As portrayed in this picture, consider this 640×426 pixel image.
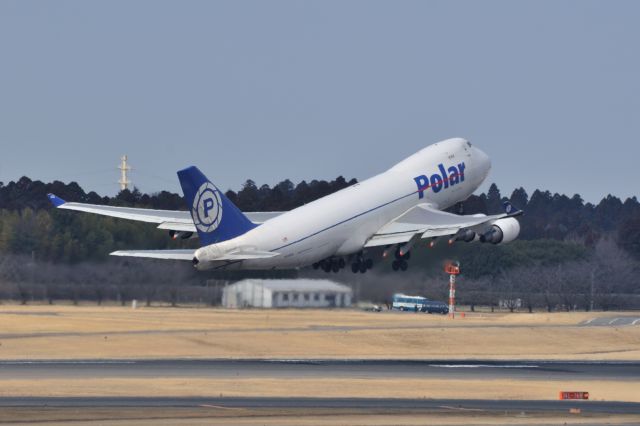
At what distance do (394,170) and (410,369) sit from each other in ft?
56.8

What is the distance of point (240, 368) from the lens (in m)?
75.6

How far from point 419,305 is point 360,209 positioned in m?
43.1

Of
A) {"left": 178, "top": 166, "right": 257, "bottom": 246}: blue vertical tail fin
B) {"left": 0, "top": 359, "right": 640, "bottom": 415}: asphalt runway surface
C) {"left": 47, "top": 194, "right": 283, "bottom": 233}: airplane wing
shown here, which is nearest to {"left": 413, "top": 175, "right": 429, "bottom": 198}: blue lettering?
{"left": 47, "top": 194, "right": 283, "bottom": 233}: airplane wing

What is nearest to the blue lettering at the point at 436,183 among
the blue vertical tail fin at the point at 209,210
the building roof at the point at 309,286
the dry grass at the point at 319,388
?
the building roof at the point at 309,286

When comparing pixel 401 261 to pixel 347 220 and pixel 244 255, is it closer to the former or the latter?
pixel 347 220

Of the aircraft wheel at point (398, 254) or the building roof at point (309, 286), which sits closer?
the aircraft wheel at point (398, 254)

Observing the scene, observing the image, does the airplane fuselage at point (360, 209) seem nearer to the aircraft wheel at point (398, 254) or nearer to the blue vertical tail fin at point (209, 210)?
the blue vertical tail fin at point (209, 210)

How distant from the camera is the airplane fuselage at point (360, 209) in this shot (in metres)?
80.2

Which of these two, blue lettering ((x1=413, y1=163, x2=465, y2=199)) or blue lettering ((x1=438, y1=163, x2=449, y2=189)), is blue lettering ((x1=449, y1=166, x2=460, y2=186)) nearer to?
blue lettering ((x1=413, y1=163, x2=465, y2=199))

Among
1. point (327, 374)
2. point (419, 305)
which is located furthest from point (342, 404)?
point (419, 305)

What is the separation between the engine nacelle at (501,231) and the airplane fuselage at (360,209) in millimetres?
4294

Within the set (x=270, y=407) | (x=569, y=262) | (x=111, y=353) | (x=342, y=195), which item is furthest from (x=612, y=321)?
(x=270, y=407)

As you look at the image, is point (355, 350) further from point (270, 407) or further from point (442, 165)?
point (270, 407)

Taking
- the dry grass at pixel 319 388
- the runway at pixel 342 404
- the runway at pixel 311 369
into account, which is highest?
the runway at pixel 311 369
